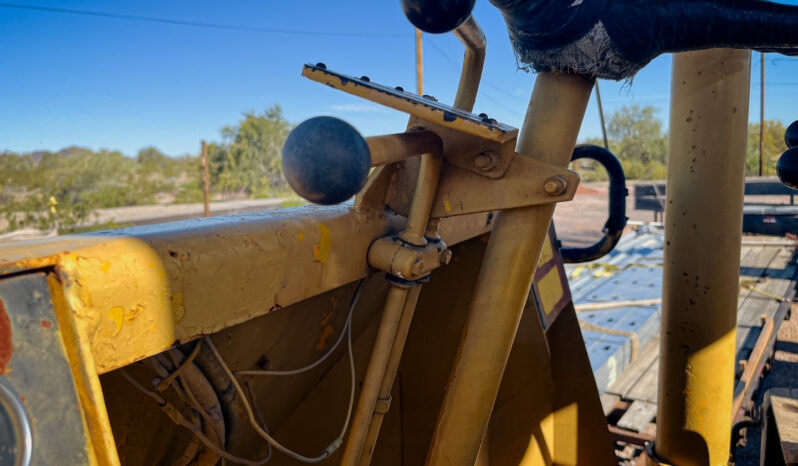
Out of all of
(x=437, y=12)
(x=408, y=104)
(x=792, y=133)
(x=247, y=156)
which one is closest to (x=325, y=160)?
(x=408, y=104)

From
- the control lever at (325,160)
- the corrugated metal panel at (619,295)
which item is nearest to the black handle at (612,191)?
the control lever at (325,160)

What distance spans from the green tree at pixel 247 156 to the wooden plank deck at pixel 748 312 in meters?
29.0

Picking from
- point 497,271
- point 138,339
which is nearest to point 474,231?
point 497,271

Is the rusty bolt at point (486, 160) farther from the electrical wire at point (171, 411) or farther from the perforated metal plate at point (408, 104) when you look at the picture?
the electrical wire at point (171, 411)

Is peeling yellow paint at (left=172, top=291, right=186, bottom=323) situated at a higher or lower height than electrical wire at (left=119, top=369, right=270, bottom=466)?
higher

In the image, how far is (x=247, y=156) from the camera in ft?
110

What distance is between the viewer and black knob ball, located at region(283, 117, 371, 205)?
0.68m

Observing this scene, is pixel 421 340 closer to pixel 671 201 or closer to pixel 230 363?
pixel 230 363

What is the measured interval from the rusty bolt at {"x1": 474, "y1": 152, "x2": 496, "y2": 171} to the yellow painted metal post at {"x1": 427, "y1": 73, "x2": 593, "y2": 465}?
90 mm

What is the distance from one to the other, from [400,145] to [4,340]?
631 millimetres

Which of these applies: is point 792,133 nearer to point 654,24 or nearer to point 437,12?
point 654,24

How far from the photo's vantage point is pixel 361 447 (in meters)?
1.04

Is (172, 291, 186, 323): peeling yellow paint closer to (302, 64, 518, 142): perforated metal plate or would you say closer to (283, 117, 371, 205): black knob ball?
(283, 117, 371, 205): black knob ball

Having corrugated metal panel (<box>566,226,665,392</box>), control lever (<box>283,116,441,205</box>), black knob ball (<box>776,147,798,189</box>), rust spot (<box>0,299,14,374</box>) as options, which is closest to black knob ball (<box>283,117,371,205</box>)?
control lever (<box>283,116,441,205</box>)
